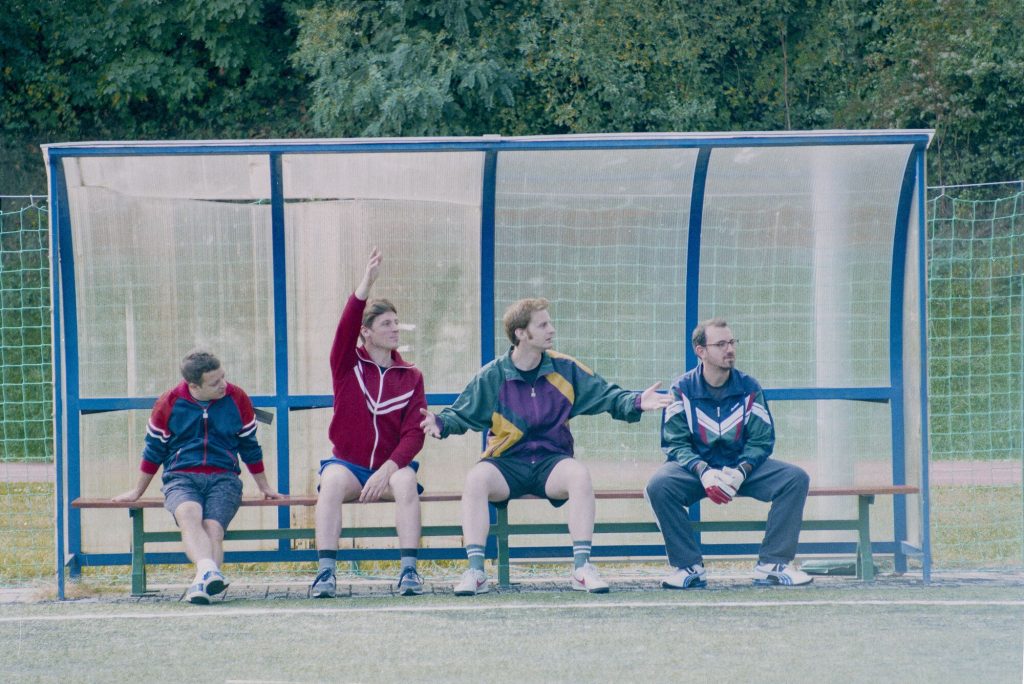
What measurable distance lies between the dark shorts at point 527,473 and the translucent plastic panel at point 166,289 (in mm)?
Answer: 1374

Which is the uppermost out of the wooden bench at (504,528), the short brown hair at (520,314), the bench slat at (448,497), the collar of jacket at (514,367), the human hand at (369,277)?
the human hand at (369,277)

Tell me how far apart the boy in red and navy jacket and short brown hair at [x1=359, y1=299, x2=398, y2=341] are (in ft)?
2.17

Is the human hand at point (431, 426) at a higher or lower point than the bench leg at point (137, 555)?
higher

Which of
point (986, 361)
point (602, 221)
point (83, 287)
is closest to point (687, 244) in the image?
point (602, 221)

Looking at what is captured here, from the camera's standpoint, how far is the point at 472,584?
5645mm

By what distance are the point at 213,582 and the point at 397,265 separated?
1896 mm

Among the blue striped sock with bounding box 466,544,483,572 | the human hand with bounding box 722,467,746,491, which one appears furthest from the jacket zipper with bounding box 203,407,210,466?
the human hand with bounding box 722,467,746,491

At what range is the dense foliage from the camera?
16.1m

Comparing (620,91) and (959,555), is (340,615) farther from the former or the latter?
(620,91)

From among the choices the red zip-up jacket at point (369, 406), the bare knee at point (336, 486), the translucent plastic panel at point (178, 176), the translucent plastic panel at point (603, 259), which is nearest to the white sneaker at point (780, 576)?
the translucent plastic panel at point (603, 259)

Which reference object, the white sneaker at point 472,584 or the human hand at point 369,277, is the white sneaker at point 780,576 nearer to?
the white sneaker at point 472,584

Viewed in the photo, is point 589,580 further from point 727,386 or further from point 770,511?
point 727,386

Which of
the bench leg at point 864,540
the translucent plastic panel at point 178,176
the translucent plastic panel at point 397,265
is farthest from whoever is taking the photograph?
the translucent plastic panel at point 397,265

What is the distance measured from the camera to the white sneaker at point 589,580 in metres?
5.65
